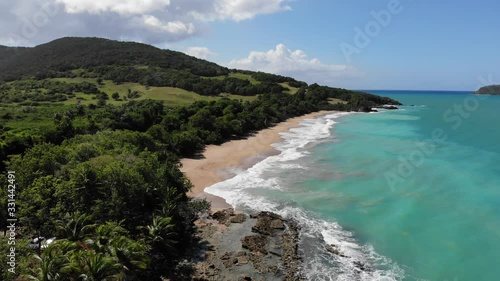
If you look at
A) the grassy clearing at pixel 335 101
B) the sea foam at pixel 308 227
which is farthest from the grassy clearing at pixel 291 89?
the sea foam at pixel 308 227

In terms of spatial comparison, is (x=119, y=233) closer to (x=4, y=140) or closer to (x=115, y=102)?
(x=4, y=140)

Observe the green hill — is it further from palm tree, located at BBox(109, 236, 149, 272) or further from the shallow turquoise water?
palm tree, located at BBox(109, 236, 149, 272)

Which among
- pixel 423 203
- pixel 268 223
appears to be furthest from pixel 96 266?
pixel 423 203

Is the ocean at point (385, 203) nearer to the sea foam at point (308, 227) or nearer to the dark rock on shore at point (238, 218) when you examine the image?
the sea foam at point (308, 227)

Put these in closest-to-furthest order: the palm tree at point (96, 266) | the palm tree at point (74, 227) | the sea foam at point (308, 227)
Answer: the palm tree at point (96, 266), the palm tree at point (74, 227), the sea foam at point (308, 227)

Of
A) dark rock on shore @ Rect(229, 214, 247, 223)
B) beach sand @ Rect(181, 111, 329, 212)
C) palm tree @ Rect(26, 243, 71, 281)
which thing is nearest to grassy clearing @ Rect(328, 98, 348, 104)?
beach sand @ Rect(181, 111, 329, 212)

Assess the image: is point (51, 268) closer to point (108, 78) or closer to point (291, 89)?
point (108, 78)
